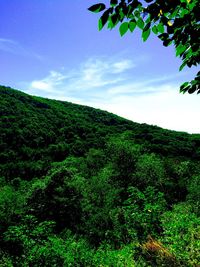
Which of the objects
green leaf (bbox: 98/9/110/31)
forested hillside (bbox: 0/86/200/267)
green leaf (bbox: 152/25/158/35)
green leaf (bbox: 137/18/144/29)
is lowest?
forested hillside (bbox: 0/86/200/267)

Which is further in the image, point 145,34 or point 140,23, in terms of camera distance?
point 145,34

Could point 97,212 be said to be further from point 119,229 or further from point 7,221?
point 7,221

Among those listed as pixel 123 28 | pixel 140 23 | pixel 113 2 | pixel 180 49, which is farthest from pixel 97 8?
pixel 180 49

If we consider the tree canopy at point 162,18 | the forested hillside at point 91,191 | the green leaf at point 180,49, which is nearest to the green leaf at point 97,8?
the tree canopy at point 162,18

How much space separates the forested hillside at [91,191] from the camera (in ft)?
54.5

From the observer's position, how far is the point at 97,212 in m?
33.9

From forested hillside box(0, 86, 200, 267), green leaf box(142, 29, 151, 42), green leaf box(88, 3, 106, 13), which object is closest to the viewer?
green leaf box(88, 3, 106, 13)

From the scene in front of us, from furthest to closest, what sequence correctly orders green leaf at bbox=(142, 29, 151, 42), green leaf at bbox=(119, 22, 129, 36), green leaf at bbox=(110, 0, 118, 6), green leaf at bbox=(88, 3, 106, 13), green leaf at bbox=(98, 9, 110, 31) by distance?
green leaf at bbox=(142, 29, 151, 42) → green leaf at bbox=(119, 22, 129, 36) → green leaf at bbox=(110, 0, 118, 6) → green leaf at bbox=(98, 9, 110, 31) → green leaf at bbox=(88, 3, 106, 13)

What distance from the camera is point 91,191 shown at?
39.0 meters

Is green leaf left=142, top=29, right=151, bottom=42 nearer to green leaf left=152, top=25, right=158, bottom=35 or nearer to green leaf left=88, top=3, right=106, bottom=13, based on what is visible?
green leaf left=152, top=25, right=158, bottom=35

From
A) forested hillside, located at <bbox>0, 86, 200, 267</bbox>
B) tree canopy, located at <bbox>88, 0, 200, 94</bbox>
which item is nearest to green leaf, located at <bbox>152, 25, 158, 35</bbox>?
tree canopy, located at <bbox>88, 0, 200, 94</bbox>

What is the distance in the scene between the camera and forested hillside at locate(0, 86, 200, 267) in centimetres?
1661

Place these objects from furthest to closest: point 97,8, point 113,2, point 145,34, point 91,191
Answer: point 91,191 < point 145,34 < point 113,2 < point 97,8

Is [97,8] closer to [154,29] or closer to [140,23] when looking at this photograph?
[140,23]
